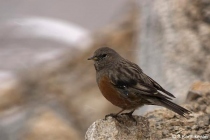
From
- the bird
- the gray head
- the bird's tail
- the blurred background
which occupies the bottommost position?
the bird's tail

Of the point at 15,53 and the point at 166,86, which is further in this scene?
the point at 15,53

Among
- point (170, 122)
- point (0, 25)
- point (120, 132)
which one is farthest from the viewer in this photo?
point (0, 25)

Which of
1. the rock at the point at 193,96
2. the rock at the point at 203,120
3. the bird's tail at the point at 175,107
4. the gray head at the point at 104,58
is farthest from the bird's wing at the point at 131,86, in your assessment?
the rock at the point at 193,96

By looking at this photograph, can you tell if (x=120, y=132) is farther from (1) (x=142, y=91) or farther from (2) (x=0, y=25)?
(2) (x=0, y=25)

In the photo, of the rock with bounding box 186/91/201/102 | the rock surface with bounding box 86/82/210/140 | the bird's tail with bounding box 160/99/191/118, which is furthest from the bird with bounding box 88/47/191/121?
the rock with bounding box 186/91/201/102

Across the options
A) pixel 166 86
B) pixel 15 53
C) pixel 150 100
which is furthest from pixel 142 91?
pixel 15 53

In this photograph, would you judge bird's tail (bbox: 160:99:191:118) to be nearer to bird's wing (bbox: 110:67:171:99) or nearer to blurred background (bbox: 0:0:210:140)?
bird's wing (bbox: 110:67:171:99)

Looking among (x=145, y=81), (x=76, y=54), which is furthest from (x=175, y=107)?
(x=76, y=54)
